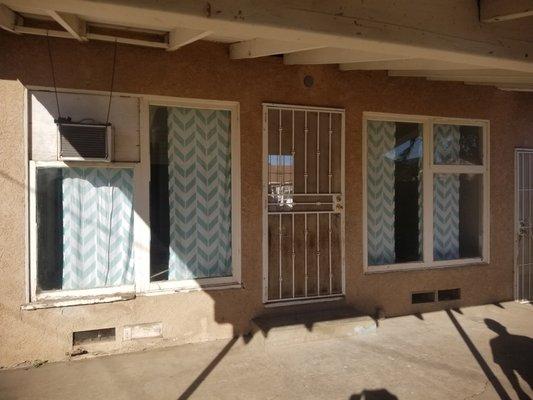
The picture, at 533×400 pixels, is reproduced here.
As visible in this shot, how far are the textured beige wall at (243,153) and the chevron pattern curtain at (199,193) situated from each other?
225 mm

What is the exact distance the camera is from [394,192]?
5504 mm

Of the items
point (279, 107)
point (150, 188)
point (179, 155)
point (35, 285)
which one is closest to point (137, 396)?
point (35, 285)

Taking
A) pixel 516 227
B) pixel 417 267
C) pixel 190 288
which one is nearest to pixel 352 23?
pixel 190 288

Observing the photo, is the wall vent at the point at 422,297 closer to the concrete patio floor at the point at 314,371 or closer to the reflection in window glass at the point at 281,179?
the concrete patio floor at the point at 314,371

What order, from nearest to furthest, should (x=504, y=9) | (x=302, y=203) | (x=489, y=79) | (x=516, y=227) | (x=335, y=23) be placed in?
(x=335, y=23) < (x=504, y=9) < (x=302, y=203) < (x=489, y=79) < (x=516, y=227)

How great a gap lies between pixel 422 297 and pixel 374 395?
249cm

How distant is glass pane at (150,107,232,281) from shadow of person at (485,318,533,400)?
290 cm

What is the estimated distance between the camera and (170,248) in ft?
14.6

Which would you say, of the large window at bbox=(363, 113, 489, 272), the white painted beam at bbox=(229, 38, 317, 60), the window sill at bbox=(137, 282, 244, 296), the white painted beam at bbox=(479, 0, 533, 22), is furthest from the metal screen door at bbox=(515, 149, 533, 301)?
the window sill at bbox=(137, 282, 244, 296)

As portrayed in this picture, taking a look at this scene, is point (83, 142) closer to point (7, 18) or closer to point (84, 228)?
point (84, 228)

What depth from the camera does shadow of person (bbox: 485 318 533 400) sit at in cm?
363

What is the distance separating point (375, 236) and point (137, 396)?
341 cm

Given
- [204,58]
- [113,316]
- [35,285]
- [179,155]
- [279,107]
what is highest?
[204,58]

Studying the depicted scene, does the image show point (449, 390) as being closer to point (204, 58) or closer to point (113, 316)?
point (113, 316)
